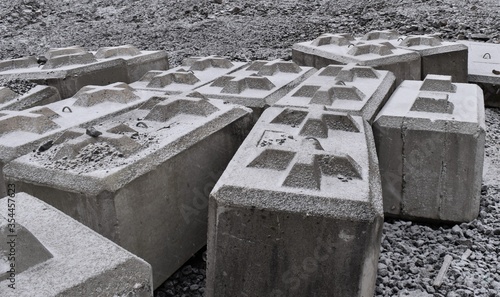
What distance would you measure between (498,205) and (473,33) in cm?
541

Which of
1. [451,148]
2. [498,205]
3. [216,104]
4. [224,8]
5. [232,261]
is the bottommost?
[498,205]

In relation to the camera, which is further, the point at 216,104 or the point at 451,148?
the point at 216,104

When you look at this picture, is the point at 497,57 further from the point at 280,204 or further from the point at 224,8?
the point at 224,8

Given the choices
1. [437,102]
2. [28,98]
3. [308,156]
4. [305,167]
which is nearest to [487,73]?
[437,102]

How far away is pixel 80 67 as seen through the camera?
4.60 metres

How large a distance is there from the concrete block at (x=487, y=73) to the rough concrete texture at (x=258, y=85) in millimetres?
2098

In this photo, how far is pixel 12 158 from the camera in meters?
2.76

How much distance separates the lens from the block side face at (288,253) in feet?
6.90

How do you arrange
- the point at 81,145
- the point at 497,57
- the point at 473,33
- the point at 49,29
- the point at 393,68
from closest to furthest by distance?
1. the point at 81,145
2. the point at 393,68
3. the point at 497,57
4. the point at 473,33
5. the point at 49,29

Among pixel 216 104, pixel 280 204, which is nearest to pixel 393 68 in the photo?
pixel 216 104

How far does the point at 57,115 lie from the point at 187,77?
1.23 metres

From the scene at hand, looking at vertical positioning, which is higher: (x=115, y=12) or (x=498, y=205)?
(x=115, y=12)

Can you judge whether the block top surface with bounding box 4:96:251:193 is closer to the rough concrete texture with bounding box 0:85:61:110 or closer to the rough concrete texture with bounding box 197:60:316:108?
the rough concrete texture with bounding box 197:60:316:108

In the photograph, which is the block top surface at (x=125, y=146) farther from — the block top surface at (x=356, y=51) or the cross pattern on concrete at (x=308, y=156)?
the block top surface at (x=356, y=51)
